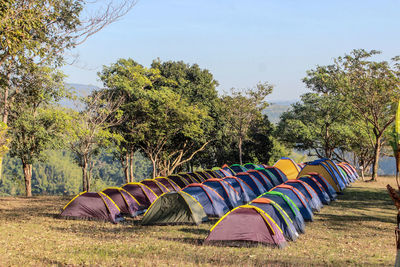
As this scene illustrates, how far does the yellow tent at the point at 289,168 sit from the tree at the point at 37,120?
1785 cm

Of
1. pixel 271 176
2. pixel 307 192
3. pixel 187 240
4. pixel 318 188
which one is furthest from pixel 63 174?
pixel 187 240

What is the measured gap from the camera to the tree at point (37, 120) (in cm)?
2144

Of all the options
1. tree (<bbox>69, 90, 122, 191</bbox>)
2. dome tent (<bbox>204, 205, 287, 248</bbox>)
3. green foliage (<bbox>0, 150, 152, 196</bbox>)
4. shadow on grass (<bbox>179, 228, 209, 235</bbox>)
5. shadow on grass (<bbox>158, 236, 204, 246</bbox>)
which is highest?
tree (<bbox>69, 90, 122, 191</bbox>)

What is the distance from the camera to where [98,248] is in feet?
35.3

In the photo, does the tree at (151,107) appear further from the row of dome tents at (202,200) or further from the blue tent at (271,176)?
the row of dome tents at (202,200)

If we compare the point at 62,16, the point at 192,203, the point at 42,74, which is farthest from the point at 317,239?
the point at 42,74

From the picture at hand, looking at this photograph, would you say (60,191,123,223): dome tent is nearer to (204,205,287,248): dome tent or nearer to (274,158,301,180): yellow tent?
(204,205,287,248): dome tent

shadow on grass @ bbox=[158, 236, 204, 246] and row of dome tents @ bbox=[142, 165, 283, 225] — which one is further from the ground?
row of dome tents @ bbox=[142, 165, 283, 225]

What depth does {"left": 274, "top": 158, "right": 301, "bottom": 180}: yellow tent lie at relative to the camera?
31.7 metres

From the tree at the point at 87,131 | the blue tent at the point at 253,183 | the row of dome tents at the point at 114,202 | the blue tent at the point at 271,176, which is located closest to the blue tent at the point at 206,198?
the row of dome tents at the point at 114,202

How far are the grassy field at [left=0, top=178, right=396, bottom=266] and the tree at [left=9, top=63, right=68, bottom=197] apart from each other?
6.43 m

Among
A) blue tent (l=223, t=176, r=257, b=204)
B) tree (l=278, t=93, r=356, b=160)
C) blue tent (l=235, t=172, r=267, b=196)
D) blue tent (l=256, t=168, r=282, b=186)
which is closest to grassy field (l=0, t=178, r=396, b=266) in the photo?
blue tent (l=223, t=176, r=257, b=204)

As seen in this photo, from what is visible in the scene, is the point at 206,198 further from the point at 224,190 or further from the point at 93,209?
the point at 93,209

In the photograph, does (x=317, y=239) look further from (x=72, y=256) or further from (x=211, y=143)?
(x=211, y=143)
